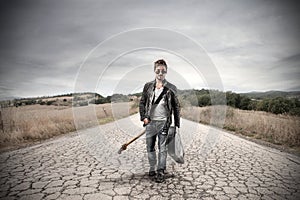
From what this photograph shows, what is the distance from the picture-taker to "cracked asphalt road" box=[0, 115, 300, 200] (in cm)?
324

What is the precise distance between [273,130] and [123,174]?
6840mm

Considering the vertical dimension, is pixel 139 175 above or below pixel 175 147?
below

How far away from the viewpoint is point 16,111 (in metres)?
10.1

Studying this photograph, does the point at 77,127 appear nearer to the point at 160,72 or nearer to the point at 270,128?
the point at 160,72

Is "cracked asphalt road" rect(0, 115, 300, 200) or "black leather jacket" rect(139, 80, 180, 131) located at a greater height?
"black leather jacket" rect(139, 80, 180, 131)

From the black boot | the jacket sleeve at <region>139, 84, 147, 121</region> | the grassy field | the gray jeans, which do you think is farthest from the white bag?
the grassy field

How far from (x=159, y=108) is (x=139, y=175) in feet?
4.55

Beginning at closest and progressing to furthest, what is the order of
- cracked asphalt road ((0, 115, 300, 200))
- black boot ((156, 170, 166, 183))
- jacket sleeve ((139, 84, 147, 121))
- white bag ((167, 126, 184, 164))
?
cracked asphalt road ((0, 115, 300, 200)) < black boot ((156, 170, 166, 183)) < jacket sleeve ((139, 84, 147, 121)) < white bag ((167, 126, 184, 164))

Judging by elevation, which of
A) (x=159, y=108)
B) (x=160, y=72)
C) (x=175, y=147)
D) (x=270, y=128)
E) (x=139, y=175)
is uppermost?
(x=160, y=72)

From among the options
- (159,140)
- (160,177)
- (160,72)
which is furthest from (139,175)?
(160,72)

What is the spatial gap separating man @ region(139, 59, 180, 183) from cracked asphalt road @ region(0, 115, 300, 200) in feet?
1.81

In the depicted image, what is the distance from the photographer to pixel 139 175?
4.05 m

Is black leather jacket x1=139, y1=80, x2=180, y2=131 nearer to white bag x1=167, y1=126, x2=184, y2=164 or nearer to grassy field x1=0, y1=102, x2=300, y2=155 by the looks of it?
white bag x1=167, y1=126, x2=184, y2=164

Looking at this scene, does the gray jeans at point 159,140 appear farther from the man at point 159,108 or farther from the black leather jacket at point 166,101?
the black leather jacket at point 166,101
